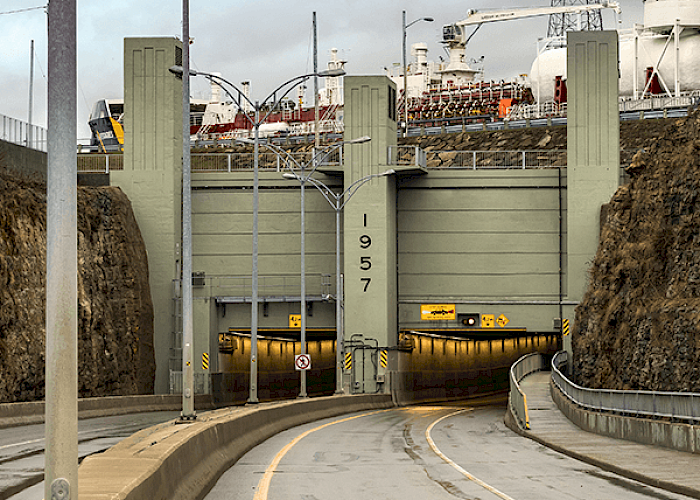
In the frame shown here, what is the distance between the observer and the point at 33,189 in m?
42.8

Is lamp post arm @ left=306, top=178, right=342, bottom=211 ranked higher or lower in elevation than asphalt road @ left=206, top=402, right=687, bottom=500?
higher

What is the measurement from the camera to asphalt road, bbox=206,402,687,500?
15.1 metres

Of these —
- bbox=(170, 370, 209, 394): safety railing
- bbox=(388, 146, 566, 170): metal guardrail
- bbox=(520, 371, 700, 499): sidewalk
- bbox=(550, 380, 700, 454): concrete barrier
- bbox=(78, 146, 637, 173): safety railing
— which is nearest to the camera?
bbox=(520, 371, 700, 499): sidewalk

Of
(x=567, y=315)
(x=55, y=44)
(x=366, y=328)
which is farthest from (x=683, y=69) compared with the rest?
(x=55, y=44)

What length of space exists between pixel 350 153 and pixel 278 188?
16.2 ft

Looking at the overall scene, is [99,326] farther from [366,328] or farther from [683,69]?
[683,69]

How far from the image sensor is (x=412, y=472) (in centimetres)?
1830

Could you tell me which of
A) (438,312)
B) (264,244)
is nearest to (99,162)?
(264,244)

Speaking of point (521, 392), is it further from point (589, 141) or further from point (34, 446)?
point (589, 141)

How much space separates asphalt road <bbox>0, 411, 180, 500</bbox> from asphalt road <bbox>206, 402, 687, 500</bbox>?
301 cm

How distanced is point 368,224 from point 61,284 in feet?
151

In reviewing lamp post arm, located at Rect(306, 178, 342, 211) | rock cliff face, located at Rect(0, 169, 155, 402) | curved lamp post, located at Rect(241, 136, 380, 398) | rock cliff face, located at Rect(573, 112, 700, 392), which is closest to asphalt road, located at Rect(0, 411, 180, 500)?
rock cliff face, located at Rect(0, 169, 155, 402)

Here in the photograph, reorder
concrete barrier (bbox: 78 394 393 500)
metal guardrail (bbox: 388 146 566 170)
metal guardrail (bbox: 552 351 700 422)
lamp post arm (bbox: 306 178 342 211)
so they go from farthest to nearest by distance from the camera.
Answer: metal guardrail (bbox: 388 146 566 170) < lamp post arm (bbox: 306 178 342 211) < metal guardrail (bbox: 552 351 700 422) < concrete barrier (bbox: 78 394 393 500)

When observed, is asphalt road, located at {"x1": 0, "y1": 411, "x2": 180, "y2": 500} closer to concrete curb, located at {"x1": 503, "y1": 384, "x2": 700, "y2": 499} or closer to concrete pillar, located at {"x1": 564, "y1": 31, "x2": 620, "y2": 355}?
concrete curb, located at {"x1": 503, "y1": 384, "x2": 700, "y2": 499}
